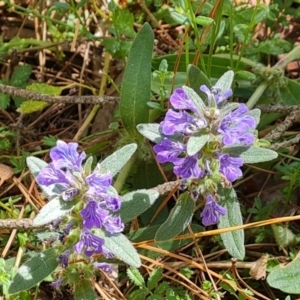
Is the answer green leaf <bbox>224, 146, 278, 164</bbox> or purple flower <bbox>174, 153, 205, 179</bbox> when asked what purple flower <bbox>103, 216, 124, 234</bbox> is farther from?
green leaf <bbox>224, 146, 278, 164</bbox>

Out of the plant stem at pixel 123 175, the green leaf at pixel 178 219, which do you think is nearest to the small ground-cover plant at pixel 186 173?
the green leaf at pixel 178 219

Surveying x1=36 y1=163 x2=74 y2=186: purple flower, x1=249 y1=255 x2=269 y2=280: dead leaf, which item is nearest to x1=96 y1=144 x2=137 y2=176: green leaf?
x1=36 y1=163 x2=74 y2=186: purple flower

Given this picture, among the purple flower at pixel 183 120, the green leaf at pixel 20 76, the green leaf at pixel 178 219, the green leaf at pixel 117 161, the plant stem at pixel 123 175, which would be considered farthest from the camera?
the green leaf at pixel 20 76

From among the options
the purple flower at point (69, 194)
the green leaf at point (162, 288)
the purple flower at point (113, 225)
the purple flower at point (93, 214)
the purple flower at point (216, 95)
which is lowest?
the green leaf at point (162, 288)

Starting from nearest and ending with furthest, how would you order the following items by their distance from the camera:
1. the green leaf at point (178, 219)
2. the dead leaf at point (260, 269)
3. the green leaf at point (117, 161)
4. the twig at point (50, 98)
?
the green leaf at point (117, 161) < the green leaf at point (178, 219) < the dead leaf at point (260, 269) < the twig at point (50, 98)

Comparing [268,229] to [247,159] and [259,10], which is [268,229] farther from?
[259,10]

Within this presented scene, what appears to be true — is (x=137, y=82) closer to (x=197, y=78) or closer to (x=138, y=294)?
(x=197, y=78)

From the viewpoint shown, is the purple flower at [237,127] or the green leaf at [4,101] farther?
the green leaf at [4,101]

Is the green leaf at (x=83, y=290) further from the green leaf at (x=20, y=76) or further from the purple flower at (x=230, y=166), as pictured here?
the green leaf at (x=20, y=76)
